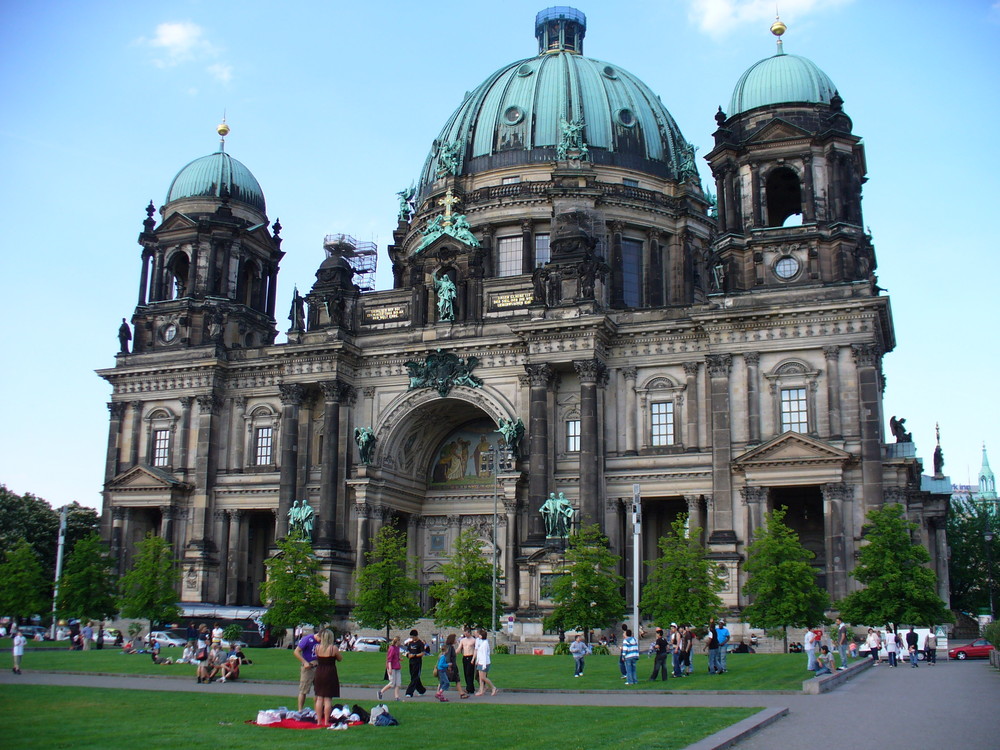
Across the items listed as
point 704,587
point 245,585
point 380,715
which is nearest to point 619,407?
point 704,587

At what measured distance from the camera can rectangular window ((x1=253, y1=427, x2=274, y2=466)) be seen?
66000 millimetres

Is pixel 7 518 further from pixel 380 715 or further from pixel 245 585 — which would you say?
pixel 380 715

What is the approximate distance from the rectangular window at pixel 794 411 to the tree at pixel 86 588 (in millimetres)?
37501

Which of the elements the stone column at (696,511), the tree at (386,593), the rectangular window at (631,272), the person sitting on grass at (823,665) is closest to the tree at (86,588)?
the tree at (386,593)

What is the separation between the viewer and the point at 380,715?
2134 cm

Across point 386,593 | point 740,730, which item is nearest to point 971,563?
Result: point 386,593

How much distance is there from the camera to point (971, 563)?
9175 centimetres

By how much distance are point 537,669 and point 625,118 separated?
46796mm

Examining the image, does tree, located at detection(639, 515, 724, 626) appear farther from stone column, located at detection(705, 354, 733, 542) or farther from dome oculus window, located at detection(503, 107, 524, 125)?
dome oculus window, located at detection(503, 107, 524, 125)

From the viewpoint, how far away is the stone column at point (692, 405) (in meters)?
56.4

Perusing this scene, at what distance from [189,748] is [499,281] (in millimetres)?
47532

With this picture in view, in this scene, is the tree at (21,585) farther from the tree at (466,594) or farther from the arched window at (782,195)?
the arched window at (782,195)

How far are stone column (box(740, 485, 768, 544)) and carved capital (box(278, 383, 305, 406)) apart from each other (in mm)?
25820

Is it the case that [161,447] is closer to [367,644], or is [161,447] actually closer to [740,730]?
[367,644]
